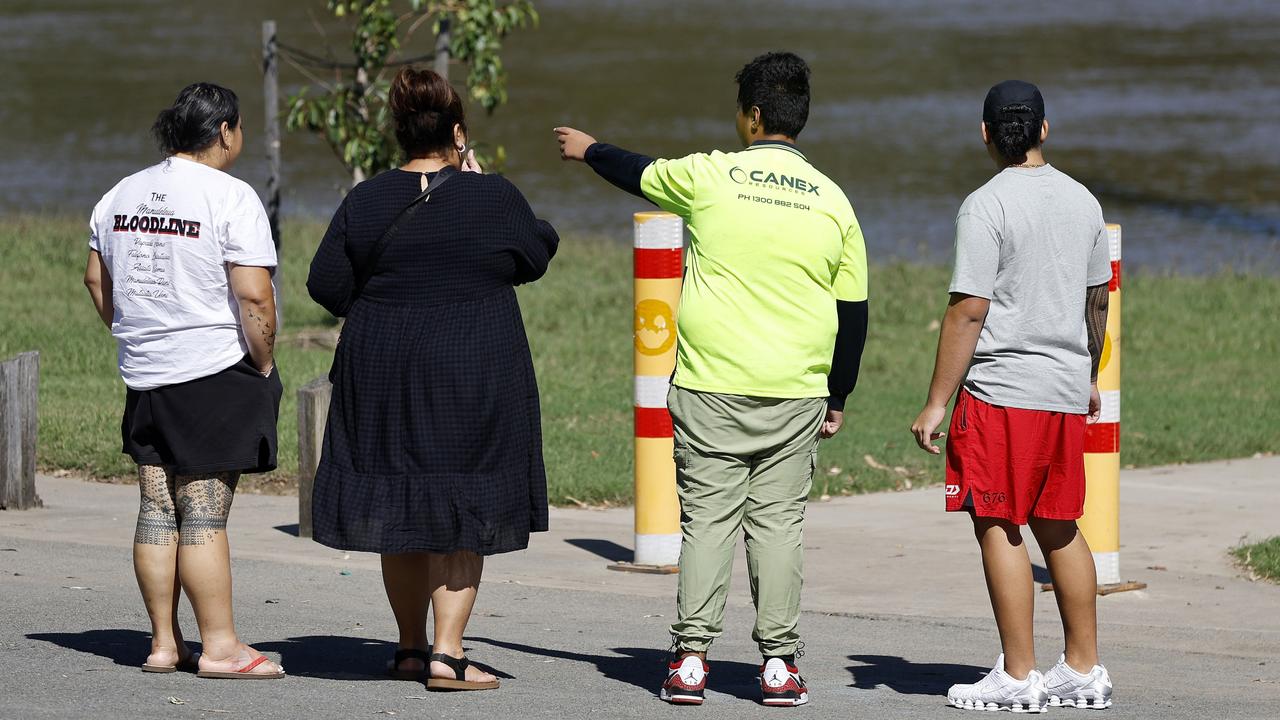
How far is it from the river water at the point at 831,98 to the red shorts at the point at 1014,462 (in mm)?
11460

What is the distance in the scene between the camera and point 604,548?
790 cm

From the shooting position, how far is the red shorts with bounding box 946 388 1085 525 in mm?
5297

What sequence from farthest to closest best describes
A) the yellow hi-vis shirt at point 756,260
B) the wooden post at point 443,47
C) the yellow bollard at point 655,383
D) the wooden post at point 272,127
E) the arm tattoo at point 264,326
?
the wooden post at point 272,127
the wooden post at point 443,47
the yellow bollard at point 655,383
the arm tattoo at point 264,326
the yellow hi-vis shirt at point 756,260

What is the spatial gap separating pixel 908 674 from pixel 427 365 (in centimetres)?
183

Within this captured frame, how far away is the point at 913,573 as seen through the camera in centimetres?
742

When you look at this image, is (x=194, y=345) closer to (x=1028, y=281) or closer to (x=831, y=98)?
(x=1028, y=281)

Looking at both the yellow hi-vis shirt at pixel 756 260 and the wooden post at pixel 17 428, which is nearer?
the yellow hi-vis shirt at pixel 756 260

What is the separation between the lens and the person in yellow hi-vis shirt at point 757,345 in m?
5.23

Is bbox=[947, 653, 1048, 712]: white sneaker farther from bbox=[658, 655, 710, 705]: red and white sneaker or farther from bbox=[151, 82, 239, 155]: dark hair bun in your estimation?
bbox=[151, 82, 239, 155]: dark hair bun

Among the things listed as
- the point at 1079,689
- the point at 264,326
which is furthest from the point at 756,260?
the point at 1079,689

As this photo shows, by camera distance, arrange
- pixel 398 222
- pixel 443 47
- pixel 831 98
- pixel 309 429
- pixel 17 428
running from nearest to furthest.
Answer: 1. pixel 398 222
2. pixel 309 429
3. pixel 17 428
4. pixel 443 47
5. pixel 831 98

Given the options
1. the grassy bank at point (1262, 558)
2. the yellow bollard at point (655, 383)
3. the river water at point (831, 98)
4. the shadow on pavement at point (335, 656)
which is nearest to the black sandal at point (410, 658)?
the shadow on pavement at point (335, 656)

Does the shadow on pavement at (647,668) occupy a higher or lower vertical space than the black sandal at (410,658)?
lower

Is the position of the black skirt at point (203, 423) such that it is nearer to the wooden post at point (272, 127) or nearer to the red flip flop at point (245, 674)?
the red flip flop at point (245, 674)
